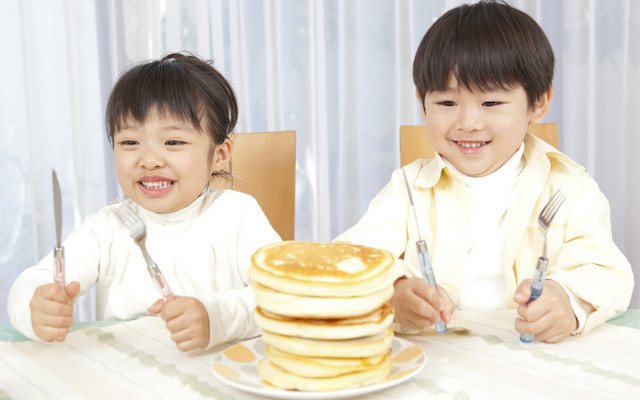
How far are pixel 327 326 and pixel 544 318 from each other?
1.20 feet

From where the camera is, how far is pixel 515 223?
1.17 metres

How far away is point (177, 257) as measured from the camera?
3.84 feet

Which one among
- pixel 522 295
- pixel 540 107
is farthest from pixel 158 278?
pixel 540 107

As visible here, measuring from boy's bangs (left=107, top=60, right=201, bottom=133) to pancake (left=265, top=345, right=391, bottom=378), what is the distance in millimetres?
611

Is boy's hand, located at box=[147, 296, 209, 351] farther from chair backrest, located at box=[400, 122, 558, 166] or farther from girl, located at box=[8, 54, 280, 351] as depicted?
chair backrest, located at box=[400, 122, 558, 166]

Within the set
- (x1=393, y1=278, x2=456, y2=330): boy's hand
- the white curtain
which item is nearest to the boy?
(x1=393, y1=278, x2=456, y2=330): boy's hand

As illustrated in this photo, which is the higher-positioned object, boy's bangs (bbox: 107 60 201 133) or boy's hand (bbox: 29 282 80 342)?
boy's bangs (bbox: 107 60 201 133)

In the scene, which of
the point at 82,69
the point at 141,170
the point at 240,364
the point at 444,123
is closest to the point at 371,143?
the point at 82,69

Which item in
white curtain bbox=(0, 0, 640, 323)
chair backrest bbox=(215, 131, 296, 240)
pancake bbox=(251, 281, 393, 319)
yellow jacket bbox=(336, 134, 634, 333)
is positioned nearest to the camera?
pancake bbox=(251, 281, 393, 319)

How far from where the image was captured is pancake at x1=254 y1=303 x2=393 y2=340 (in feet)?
2.02

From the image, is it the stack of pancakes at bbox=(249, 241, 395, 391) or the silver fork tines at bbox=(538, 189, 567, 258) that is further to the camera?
the silver fork tines at bbox=(538, 189, 567, 258)

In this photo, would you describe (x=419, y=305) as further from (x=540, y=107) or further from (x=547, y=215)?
(x=540, y=107)

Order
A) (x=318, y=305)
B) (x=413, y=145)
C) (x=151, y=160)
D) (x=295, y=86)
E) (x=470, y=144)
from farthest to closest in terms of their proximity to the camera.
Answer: (x=295, y=86) → (x=413, y=145) → (x=470, y=144) → (x=151, y=160) → (x=318, y=305)

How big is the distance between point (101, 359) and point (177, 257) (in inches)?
15.0
